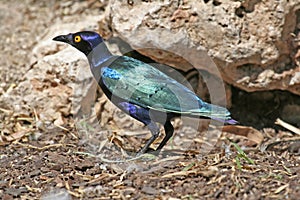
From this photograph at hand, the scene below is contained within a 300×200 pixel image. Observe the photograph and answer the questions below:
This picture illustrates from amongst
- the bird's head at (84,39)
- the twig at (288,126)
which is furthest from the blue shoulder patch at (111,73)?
the twig at (288,126)

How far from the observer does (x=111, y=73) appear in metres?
4.46

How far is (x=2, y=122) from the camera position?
543cm

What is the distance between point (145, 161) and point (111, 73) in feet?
2.35

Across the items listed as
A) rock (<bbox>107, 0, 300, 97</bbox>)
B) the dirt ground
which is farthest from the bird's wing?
rock (<bbox>107, 0, 300, 97</bbox>)

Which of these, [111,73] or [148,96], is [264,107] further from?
[111,73]

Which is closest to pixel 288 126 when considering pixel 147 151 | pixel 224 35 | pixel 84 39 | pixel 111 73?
pixel 224 35

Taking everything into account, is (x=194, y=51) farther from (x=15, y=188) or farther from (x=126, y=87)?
(x=15, y=188)

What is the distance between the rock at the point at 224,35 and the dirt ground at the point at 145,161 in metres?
0.57

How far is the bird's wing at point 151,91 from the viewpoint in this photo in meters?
4.33

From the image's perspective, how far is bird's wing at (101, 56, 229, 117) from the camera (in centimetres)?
433

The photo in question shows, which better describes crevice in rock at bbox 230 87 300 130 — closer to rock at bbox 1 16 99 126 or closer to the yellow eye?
rock at bbox 1 16 99 126

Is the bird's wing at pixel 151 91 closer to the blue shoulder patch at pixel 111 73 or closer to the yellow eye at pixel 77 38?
the blue shoulder patch at pixel 111 73

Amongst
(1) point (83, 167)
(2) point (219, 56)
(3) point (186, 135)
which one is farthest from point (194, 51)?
(1) point (83, 167)

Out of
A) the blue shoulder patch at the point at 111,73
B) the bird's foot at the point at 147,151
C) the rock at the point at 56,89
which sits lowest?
the bird's foot at the point at 147,151
